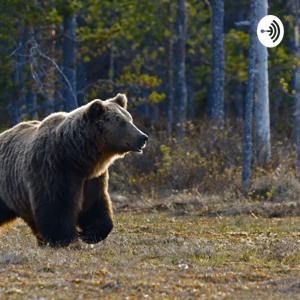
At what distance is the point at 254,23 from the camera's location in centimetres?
1838

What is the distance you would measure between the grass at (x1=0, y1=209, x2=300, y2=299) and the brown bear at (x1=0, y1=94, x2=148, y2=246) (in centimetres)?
26

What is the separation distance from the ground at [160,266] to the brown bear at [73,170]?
25 centimetres

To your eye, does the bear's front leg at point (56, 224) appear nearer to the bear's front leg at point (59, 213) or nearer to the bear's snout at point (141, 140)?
the bear's front leg at point (59, 213)

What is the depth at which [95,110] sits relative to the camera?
34.8 ft

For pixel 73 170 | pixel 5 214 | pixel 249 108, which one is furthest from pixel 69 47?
pixel 73 170

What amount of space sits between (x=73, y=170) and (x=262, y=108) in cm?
1141

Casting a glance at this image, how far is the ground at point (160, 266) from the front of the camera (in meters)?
8.05

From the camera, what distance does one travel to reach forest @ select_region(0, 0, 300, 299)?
863 cm

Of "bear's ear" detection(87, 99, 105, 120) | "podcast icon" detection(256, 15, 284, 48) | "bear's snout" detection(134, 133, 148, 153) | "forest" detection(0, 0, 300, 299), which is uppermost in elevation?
"podcast icon" detection(256, 15, 284, 48)

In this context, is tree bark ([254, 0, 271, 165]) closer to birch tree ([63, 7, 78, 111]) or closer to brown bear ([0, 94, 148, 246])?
birch tree ([63, 7, 78, 111])

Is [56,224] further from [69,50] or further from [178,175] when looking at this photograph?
[69,50]

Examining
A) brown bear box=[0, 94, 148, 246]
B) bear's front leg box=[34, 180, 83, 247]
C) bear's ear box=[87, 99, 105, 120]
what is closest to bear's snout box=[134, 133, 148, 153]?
brown bear box=[0, 94, 148, 246]

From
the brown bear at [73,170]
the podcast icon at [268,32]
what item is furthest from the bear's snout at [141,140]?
the podcast icon at [268,32]

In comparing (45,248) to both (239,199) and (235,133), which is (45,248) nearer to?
(239,199)
